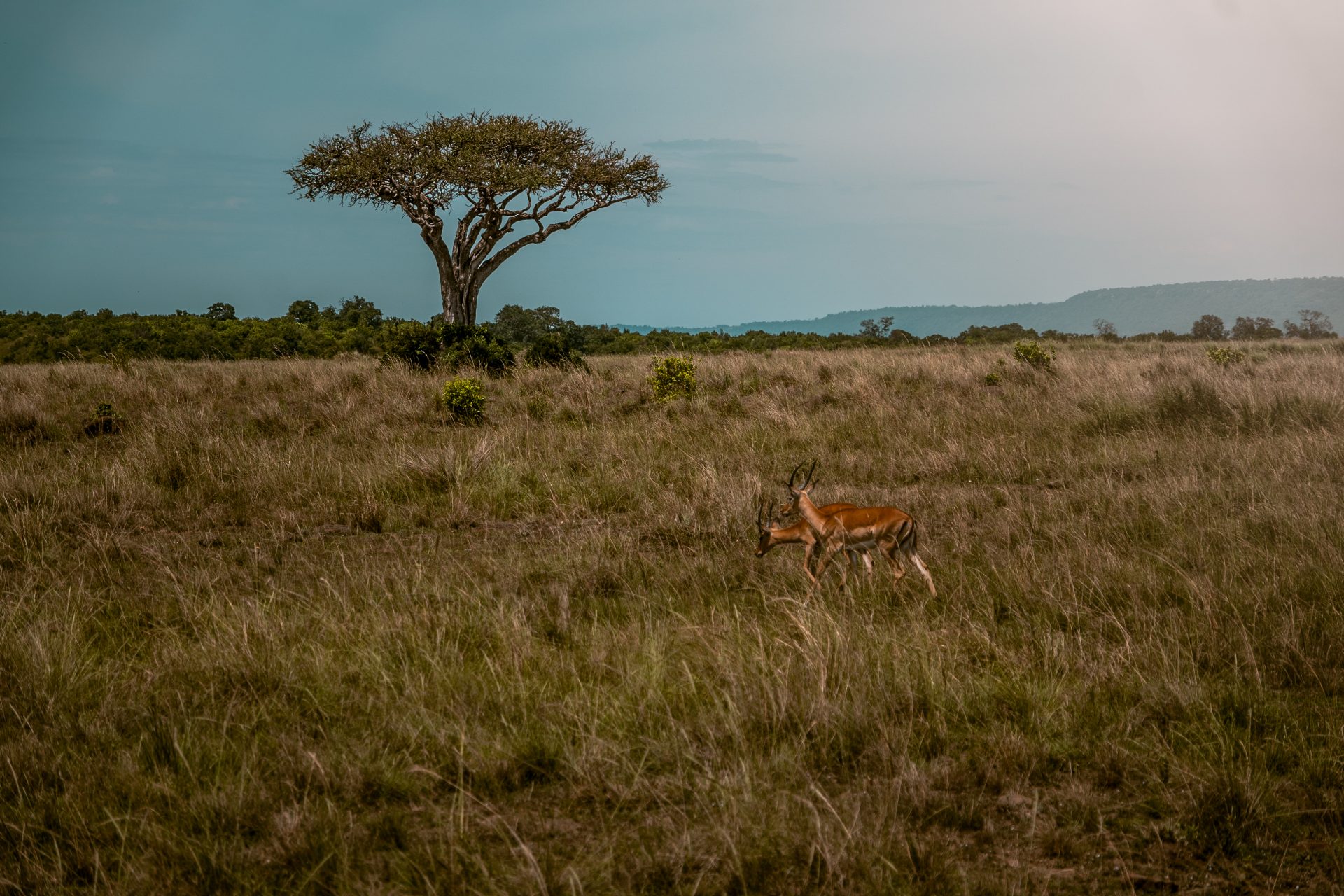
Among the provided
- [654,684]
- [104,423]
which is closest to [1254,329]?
[104,423]

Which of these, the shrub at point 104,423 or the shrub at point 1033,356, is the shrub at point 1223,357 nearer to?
the shrub at point 1033,356

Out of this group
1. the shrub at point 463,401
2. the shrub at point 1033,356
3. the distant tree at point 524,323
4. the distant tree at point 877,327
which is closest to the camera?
the shrub at point 463,401

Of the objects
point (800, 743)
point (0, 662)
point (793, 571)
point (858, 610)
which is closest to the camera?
point (800, 743)

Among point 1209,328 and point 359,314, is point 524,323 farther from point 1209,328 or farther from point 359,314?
point 1209,328

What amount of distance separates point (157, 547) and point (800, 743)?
568 centimetres

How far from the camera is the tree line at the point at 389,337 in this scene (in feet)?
62.3

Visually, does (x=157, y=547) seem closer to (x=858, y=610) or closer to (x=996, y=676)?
(x=858, y=610)

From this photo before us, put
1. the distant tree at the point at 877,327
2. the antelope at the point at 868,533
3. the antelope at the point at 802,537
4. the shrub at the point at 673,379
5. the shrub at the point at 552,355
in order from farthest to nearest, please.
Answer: the distant tree at the point at 877,327 < the shrub at the point at 552,355 < the shrub at the point at 673,379 < the antelope at the point at 802,537 < the antelope at the point at 868,533

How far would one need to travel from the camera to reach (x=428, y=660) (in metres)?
4.36

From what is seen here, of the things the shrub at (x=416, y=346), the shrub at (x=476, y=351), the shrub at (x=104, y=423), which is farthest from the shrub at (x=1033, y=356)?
the shrub at (x=104, y=423)

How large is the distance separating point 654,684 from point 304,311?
127 ft

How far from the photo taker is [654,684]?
157 inches

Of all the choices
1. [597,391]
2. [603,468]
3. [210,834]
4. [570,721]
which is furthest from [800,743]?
[597,391]

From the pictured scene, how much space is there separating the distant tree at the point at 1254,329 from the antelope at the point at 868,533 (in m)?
43.2
